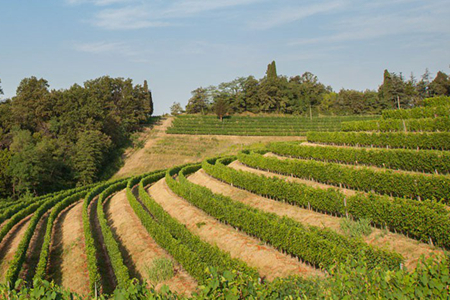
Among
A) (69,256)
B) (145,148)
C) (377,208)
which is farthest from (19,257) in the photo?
(145,148)

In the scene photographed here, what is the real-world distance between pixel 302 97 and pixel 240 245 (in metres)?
84.9

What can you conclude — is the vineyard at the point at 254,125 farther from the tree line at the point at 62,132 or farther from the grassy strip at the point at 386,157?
the grassy strip at the point at 386,157

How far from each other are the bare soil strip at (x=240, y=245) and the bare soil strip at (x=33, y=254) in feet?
34.1

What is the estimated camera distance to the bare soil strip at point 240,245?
15.4 metres

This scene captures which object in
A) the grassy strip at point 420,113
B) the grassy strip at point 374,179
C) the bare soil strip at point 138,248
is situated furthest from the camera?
the grassy strip at point 420,113

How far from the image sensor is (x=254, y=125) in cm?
7031

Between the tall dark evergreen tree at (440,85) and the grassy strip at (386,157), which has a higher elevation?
the tall dark evergreen tree at (440,85)

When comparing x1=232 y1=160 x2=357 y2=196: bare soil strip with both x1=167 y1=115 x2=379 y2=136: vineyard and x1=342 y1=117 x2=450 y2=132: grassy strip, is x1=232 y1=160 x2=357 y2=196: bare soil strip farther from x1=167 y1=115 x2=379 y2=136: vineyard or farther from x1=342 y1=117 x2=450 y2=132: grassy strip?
x1=167 y1=115 x2=379 y2=136: vineyard

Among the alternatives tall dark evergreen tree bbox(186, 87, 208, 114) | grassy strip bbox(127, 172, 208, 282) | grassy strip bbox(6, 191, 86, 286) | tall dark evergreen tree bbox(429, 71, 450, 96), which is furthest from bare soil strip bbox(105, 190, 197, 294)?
tall dark evergreen tree bbox(429, 71, 450, 96)

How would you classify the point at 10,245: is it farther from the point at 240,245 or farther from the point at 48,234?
the point at 240,245

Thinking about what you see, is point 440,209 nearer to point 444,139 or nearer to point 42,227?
point 444,139

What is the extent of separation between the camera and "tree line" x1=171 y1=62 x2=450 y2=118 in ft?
276

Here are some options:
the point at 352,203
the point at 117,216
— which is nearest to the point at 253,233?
the point at 352,203

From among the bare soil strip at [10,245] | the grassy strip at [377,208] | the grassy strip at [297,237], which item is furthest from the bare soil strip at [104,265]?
the grassy strip at [377,208]
